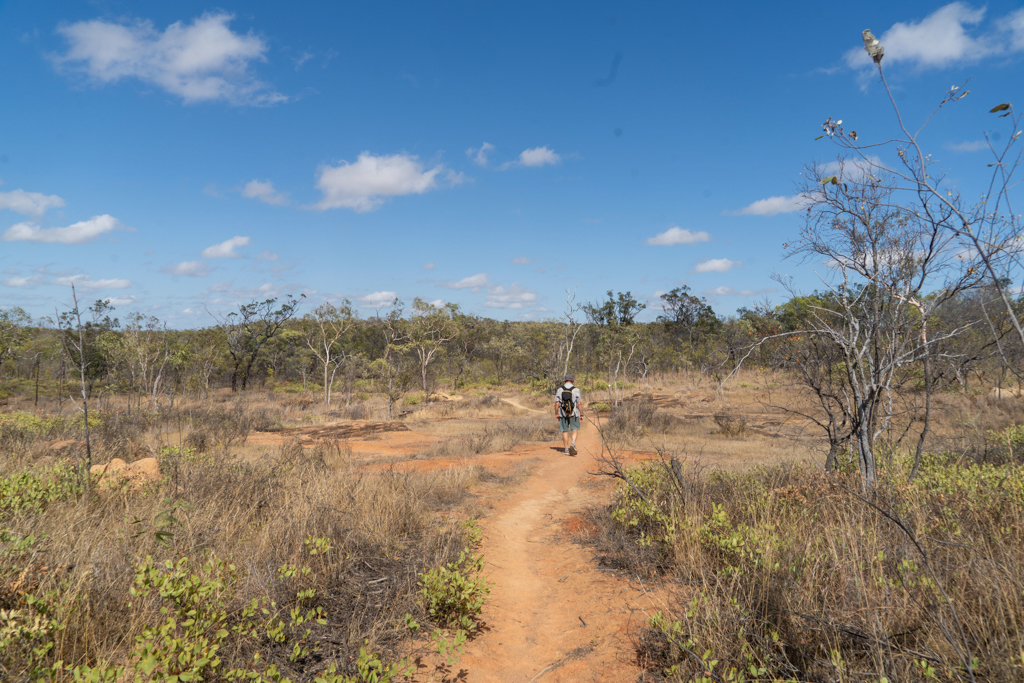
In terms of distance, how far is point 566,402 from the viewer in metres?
10.8

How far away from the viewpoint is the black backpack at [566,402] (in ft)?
35.4

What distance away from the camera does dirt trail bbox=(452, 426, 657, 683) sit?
3489 mm

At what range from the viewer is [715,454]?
1091 centimetres

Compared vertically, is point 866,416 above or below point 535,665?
above

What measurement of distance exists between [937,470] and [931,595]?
415cm

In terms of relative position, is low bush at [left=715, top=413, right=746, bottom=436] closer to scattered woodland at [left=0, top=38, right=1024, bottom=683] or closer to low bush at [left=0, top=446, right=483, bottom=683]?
scattered woodland at [left=0, top=38, right=1024, bottom=683]

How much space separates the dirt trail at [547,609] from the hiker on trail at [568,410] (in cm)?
385

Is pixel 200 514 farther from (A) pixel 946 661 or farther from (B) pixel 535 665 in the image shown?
(A) pixel 946 661

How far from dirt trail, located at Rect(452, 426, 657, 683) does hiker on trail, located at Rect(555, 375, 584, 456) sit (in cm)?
385

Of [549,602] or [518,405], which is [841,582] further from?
[518,405]

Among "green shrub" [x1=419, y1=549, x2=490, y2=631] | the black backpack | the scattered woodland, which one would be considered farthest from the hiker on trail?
"green shrub" [x1=419, y1=549, x2=490, y2=631]

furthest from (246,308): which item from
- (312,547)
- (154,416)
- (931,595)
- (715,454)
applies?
(931,595)

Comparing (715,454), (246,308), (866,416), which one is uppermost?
(246,308)

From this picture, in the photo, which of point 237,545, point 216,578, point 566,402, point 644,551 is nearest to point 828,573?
point 644,551
